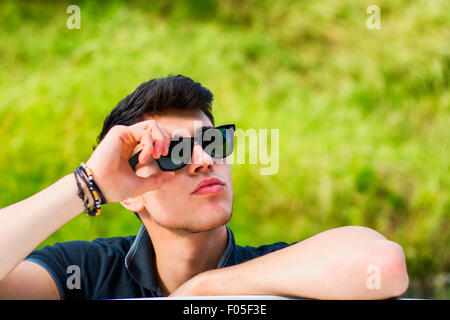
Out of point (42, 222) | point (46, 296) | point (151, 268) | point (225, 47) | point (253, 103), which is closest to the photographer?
point (42, 222)

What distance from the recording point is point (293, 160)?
13.6 feet

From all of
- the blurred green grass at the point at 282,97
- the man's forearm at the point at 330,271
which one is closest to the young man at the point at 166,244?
the man's forearm at the point at 330,271

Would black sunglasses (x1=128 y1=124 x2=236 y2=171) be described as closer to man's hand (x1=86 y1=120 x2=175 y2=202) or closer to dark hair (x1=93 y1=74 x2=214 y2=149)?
man's hand (x1=86 y1=120 x2=175 y2=202)

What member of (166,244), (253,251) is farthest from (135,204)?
(253,251)

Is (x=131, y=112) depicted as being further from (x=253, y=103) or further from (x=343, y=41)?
(x=343, y=41)

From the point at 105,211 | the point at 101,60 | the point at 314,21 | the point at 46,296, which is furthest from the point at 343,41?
the point at 46,296

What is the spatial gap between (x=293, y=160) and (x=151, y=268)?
2.82 m

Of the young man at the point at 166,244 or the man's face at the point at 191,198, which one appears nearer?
the young man at the point at 166,244

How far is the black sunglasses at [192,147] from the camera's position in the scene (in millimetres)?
1334

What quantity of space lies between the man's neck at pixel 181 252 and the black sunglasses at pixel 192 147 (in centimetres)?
22

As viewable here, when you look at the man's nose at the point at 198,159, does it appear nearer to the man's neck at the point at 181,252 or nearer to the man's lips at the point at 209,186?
the man's lips at the point at 209,186

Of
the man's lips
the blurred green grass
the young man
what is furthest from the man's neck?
the blurred green grass

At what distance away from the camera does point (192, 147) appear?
4.53 ft

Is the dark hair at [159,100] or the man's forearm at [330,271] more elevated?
the dark hair at [159,100]
